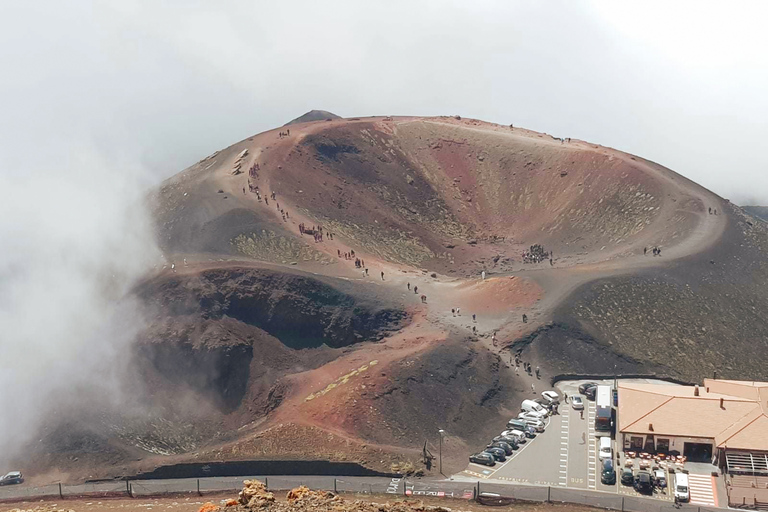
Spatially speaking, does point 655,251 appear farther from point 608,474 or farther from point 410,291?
point 608,474

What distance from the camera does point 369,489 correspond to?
68688mm

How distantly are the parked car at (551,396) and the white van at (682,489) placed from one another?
61.5ft

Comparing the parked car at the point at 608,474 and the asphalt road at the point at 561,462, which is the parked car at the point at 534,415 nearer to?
the asphalt road at the point at 561,462

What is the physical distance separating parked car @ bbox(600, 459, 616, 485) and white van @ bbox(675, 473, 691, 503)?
462 cm

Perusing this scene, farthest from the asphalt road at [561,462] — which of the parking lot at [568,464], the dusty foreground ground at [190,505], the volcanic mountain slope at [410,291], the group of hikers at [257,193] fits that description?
the group of hikers at [257,193]

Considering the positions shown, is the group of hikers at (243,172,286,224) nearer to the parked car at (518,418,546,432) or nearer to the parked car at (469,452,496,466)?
the parked car at (518,418,546,432)

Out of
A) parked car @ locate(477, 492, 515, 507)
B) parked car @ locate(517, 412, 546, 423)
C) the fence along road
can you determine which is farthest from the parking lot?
parked car @ locate(477, 492, 515, 507)

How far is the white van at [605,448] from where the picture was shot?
241 feet

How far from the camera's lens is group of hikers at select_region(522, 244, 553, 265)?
122 meters

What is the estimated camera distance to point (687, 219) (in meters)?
118

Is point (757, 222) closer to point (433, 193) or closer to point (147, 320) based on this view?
point (433, 193)

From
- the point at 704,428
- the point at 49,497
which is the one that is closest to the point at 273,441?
the point at 49,497

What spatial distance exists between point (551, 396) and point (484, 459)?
14.5 metres

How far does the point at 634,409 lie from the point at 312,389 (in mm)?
29727
